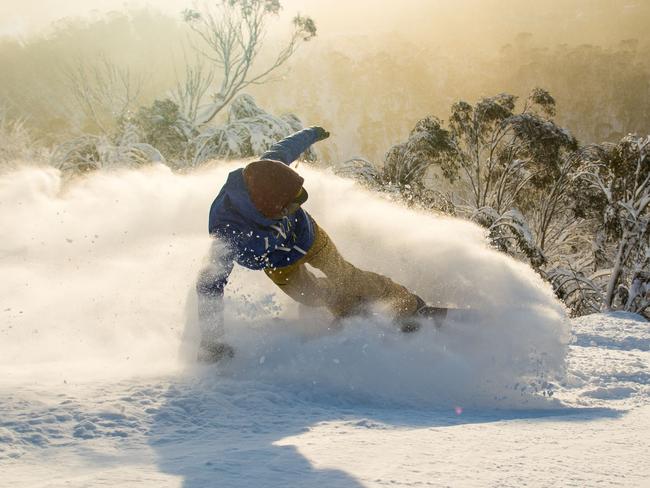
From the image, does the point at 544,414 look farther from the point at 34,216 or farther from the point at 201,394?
the point at 34,216

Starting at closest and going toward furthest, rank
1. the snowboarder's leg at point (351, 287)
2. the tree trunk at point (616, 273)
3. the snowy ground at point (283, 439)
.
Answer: the snowy ground at point (283, 439) → the snowboarder's leg at point (351, 287) → the tree trunk at point (616, 273)

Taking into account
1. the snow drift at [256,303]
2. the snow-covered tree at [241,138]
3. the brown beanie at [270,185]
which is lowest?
the snow drift at [256,303]

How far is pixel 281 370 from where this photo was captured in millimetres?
2941

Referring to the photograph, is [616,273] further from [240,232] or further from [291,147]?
[240,232]

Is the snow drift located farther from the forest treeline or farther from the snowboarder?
the forest treeline

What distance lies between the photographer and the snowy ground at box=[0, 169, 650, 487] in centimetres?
168

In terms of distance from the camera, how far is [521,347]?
3.38 meters

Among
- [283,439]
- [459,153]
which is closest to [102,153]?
[459,153]

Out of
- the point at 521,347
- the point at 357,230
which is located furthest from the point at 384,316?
the point at 357,230

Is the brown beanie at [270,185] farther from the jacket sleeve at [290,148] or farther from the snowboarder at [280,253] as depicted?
the jacket sleeve at [290,148]

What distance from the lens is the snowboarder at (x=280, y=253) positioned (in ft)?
9.73

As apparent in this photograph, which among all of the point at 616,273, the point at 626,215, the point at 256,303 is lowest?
the point at 256,303

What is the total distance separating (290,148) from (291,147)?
0.6 inches

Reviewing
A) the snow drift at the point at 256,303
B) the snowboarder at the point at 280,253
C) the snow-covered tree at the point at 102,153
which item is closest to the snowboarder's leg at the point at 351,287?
the snowboarder at the point at 280,253
